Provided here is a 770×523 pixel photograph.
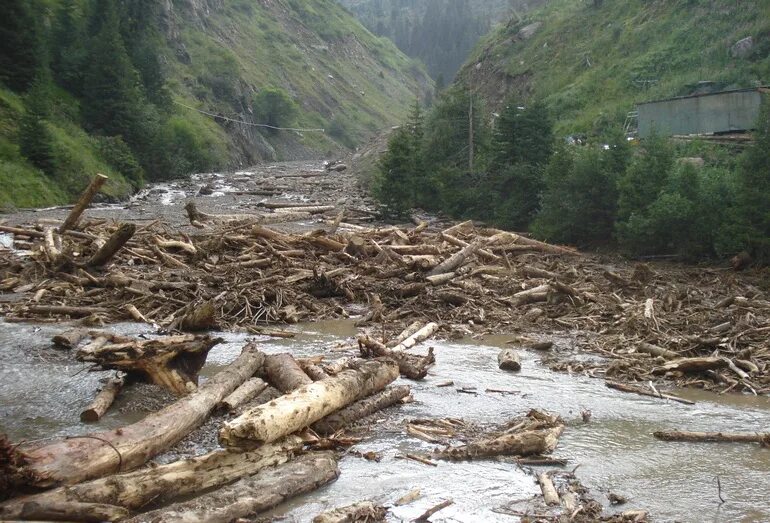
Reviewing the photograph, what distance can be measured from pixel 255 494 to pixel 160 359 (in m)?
3.65

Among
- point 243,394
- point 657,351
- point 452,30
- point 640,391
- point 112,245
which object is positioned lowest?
point 640,391

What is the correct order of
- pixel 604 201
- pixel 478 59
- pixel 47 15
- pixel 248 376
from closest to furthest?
1. pixel 248 376
2. pixel 604 201
3. pixel 47 15
4. pixel 478 59

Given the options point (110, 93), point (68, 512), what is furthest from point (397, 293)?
point (110, 93)

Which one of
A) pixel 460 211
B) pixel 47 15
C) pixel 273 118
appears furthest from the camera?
pixel 273 118

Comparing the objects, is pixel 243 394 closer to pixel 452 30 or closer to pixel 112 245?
pixel 112 245

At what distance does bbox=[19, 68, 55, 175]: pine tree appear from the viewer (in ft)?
119

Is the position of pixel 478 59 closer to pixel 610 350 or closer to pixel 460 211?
pixel 460 211

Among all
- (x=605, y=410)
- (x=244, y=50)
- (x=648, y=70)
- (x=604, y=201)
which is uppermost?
(x=244, y=50)

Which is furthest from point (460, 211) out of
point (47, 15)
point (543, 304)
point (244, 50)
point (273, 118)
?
point (244, 50)

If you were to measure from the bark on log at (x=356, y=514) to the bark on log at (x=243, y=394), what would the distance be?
2.93 m

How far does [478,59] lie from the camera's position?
7750cm

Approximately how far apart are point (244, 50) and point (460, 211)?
88.6m

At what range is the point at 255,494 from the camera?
6859mm

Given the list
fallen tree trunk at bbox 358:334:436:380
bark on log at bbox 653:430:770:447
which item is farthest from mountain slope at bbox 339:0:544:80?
bark on log at bbox 653:430:770:447
